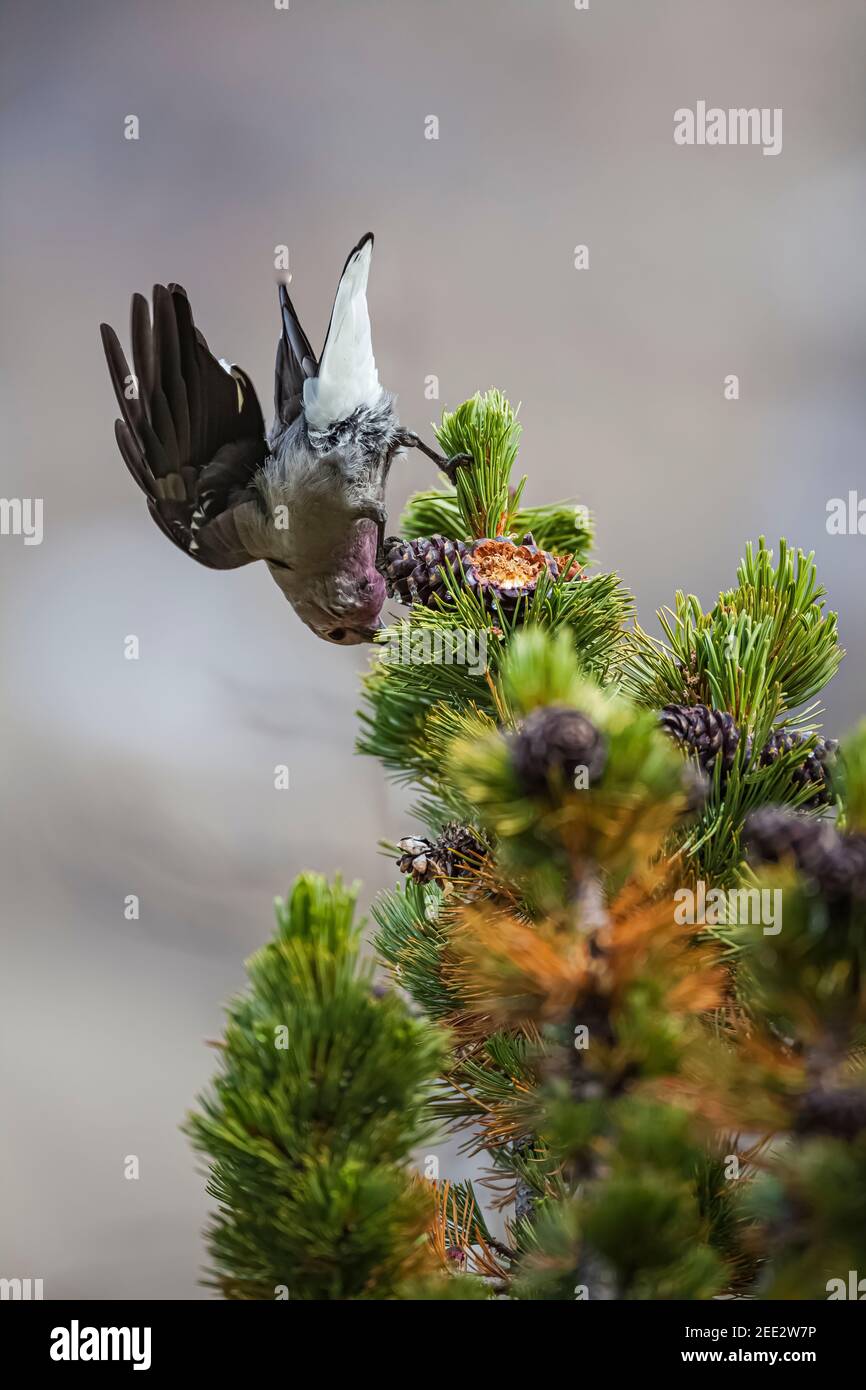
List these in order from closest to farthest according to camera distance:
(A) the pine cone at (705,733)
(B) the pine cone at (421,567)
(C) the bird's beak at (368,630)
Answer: (A) the pine cone at (705,733) → (B) the pine cone at (421,567) → (C) the bird's beak at (368,630)

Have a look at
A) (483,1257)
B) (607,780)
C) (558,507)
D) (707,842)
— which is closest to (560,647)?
(607,780)

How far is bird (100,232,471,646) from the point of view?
0.70m

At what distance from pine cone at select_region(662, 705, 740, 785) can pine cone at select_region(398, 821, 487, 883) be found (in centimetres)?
11

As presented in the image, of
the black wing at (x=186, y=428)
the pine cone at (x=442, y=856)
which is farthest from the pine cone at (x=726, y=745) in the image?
the black wing at (x=186, y=428)

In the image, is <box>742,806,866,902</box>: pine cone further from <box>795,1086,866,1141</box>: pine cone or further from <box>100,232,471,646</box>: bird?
<box>100,232,471,646</box>: bird

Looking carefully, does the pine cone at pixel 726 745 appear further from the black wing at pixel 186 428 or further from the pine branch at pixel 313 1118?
the black wing at pixel 186 428

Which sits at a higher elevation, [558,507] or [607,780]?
[558,507]

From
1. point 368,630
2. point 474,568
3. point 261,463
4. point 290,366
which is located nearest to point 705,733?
point 474,568

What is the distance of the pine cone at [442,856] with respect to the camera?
0.50 m

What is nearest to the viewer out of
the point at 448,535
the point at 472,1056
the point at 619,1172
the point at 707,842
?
the point at 619,1172

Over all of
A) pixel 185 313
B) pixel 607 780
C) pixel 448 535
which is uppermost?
pixel 185 313
